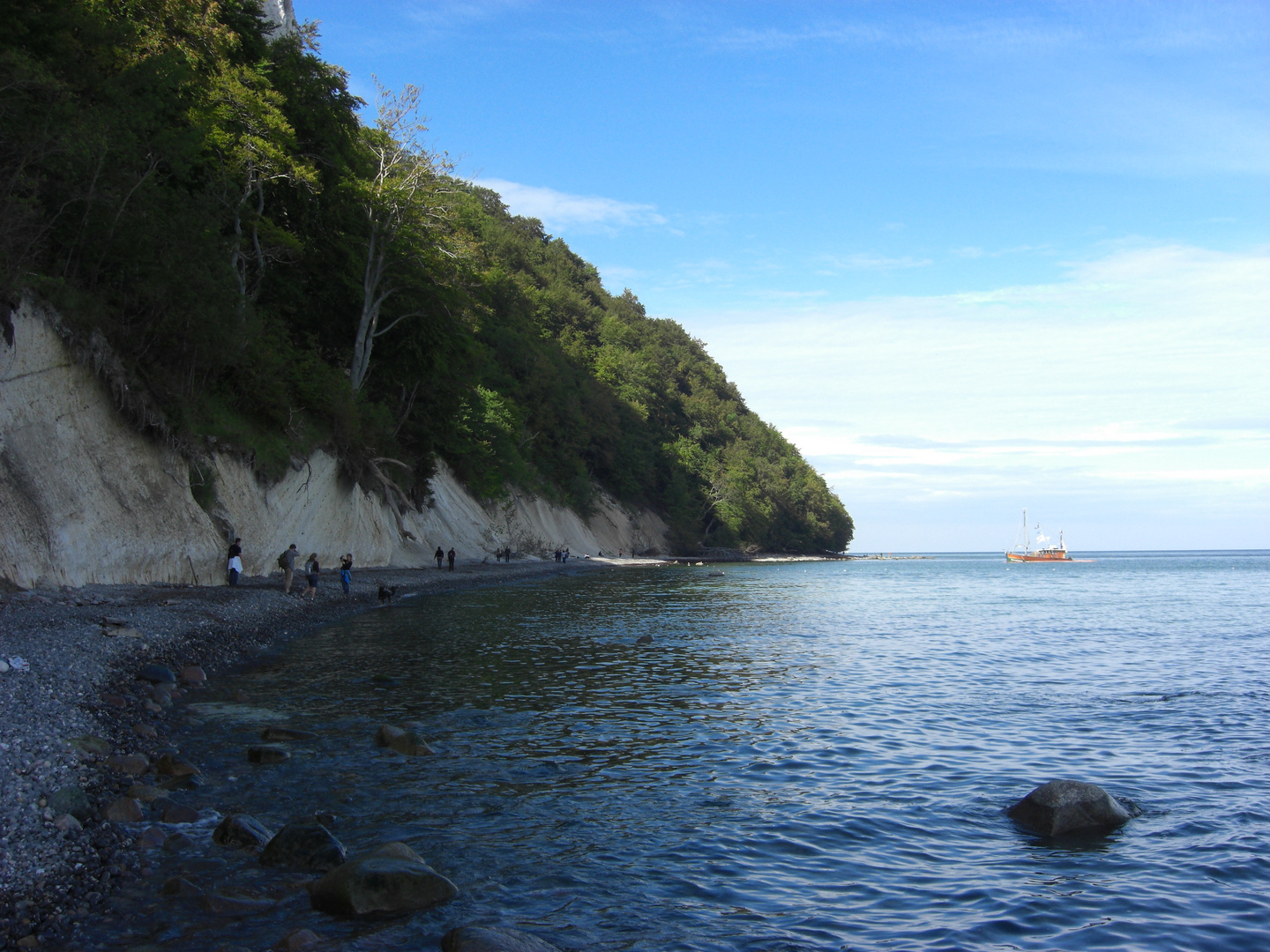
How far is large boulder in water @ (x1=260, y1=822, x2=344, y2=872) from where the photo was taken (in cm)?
669

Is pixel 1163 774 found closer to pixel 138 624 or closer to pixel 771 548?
pixel 138 624

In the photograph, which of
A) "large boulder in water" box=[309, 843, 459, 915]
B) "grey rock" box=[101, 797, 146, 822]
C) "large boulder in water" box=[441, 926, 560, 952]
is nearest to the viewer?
"large boulder in water" box=[441, 926, 560, 952]

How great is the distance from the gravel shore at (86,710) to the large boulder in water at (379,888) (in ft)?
5.08

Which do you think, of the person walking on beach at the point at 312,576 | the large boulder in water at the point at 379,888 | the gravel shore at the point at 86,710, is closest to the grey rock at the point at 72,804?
the gravel shore at the point at 86,710

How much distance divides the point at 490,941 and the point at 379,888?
120 cm

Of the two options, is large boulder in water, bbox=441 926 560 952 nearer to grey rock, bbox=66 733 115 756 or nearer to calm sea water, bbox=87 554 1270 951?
calm sea water, bbox=87 554 1270 951

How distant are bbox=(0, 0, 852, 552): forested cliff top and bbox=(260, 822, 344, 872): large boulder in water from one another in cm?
1560

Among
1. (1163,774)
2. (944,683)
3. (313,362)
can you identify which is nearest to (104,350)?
(313,362)

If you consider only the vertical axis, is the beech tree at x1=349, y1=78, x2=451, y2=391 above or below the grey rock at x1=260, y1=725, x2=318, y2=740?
above

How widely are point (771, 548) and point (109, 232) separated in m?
111

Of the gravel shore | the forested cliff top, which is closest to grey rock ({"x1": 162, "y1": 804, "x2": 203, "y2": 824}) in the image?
the gravel shore

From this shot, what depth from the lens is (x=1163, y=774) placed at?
10.1 meters

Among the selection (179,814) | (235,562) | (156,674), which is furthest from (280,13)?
(179,814)

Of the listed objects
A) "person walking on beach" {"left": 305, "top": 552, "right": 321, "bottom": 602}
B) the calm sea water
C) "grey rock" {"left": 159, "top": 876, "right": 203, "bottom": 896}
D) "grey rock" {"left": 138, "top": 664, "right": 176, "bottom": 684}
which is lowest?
the calm sea water
